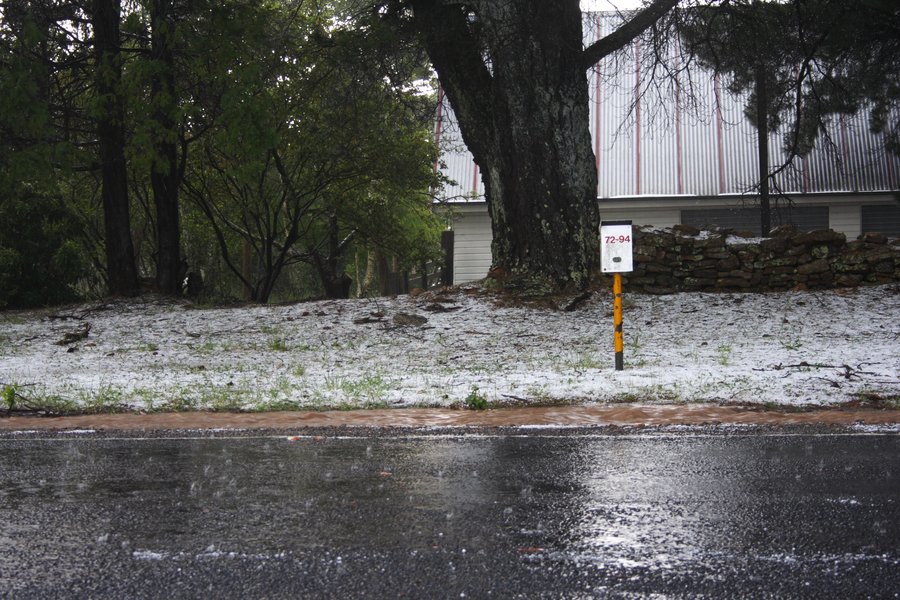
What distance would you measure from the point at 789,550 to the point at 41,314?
16.3 m

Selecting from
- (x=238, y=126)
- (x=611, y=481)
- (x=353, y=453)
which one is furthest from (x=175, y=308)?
(x=611, y=481)

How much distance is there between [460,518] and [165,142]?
1518cm

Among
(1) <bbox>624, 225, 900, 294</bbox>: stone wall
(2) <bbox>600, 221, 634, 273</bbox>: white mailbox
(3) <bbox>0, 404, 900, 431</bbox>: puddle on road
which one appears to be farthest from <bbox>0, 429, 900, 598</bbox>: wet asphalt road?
(1) <bbox>624, 225, 900, 294</bbox>: stone wall

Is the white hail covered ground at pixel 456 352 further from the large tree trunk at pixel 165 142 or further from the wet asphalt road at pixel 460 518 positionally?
the wet asphalt road at pixel 460 518

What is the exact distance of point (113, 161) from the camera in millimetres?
19234

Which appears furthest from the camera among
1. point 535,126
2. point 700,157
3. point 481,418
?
point 700,157

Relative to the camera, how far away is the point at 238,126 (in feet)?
53.6

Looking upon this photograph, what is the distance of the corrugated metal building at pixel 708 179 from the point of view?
24.9 m

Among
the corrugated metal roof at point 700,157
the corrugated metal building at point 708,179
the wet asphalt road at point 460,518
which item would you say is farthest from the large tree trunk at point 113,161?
the wet asphalt road at point 460,518

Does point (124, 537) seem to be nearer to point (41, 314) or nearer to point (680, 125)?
point (41, 314)

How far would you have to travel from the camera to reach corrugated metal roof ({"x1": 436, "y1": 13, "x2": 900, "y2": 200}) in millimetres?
24906

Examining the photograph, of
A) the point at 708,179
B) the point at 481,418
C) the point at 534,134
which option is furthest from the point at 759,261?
the point at 481,418

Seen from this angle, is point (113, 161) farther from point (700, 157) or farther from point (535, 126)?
point (700, 157)

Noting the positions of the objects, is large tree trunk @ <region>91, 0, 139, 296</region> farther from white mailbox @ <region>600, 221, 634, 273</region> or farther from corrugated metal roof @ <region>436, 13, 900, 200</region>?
white mailbox @ <region>600, 221, 634, 273</region>
